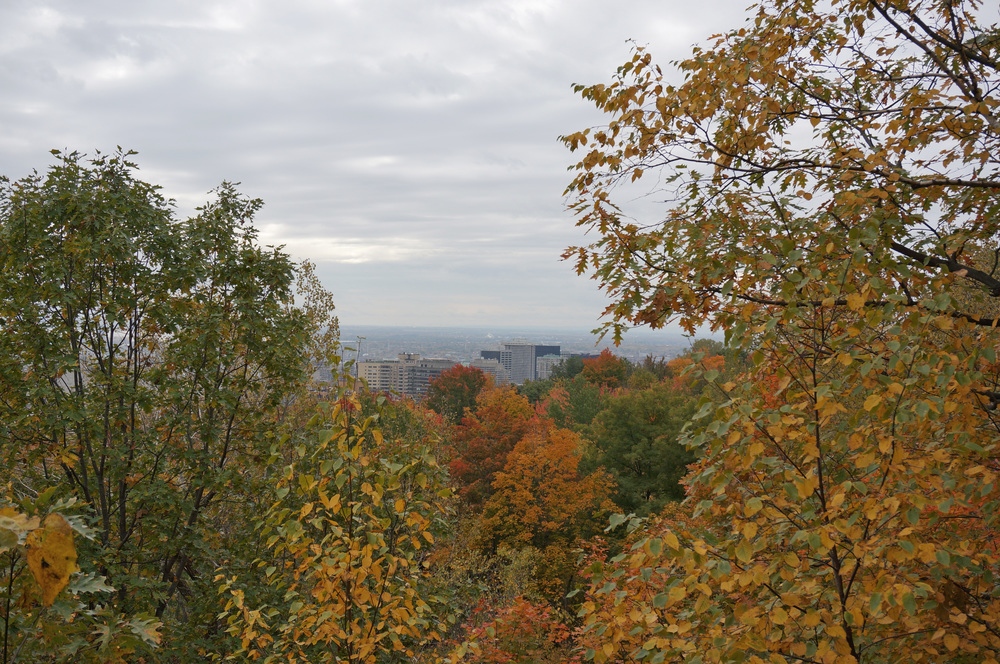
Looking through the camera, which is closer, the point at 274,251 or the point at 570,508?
the point at 274,251

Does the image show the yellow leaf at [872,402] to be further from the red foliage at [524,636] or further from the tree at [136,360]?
the red foliage at [524,636]

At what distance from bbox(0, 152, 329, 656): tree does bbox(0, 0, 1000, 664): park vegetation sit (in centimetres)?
5

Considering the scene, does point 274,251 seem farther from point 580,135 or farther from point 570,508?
point 570,508

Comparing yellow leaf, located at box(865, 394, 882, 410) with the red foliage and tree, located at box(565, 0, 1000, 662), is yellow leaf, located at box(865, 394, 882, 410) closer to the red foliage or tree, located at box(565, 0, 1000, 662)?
tree, located at box(565, 0, 1000, 662)

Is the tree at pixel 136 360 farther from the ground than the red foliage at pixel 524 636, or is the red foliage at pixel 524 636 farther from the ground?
the tree at pixel 136 360

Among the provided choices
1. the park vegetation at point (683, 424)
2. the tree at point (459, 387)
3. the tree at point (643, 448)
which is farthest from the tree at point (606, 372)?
the park vegetation at point (683, 424)

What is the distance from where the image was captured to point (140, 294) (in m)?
8.07

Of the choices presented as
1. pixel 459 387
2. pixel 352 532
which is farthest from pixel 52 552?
pixel 459 387

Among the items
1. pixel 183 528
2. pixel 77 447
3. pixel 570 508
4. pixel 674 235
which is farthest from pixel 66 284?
pixel 570 508

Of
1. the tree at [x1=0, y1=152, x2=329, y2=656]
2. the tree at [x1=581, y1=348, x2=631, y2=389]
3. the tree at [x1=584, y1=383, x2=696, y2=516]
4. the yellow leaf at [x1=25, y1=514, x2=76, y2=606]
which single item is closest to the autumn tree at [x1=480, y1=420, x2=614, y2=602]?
the tree at [x1=584, y1=383, x2=696, y2=516]

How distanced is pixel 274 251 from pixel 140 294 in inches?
76.9

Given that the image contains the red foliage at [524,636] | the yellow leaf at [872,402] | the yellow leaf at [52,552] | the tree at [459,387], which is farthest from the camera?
the tree at [459,387]

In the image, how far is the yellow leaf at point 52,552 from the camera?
150 centimetres

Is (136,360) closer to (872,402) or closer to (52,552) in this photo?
(52,552)
